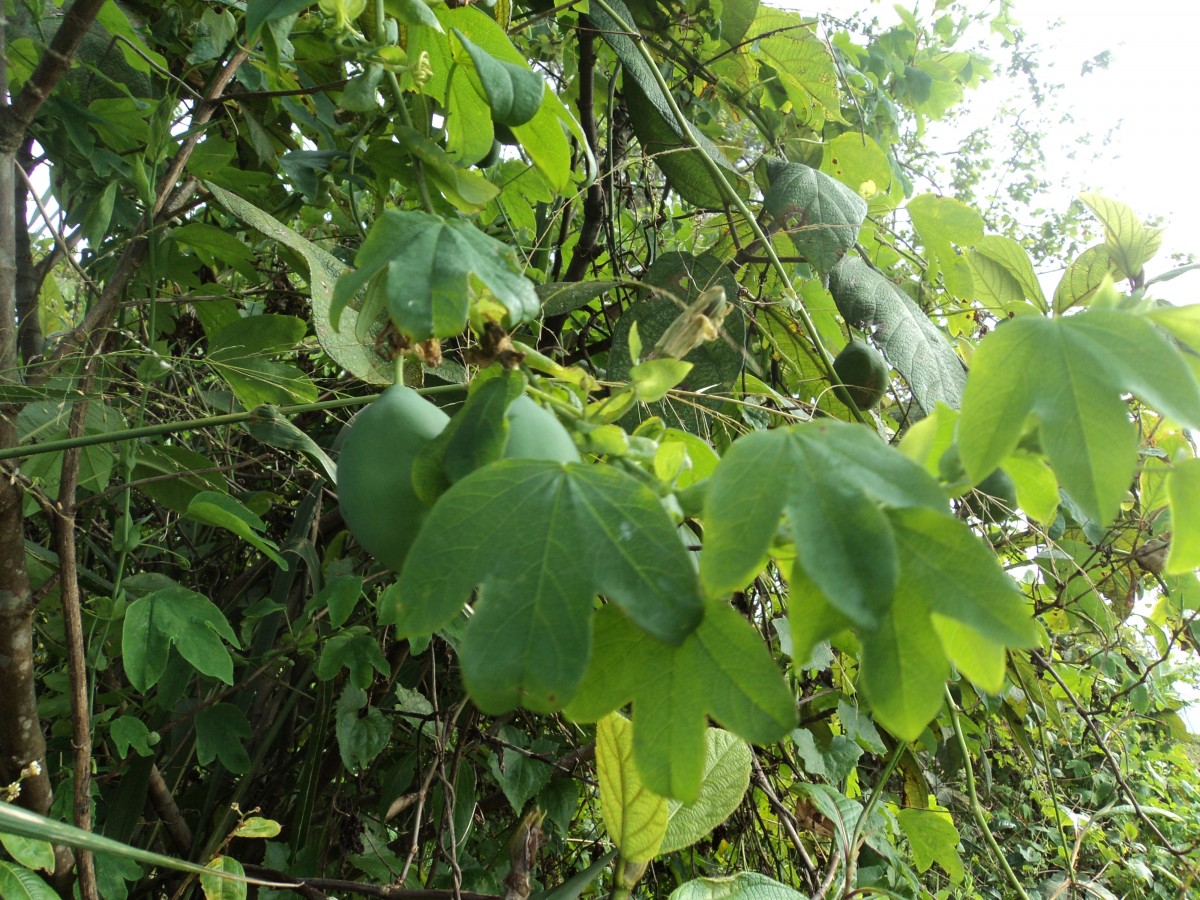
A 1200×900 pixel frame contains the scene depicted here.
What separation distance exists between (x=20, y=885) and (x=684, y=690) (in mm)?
559

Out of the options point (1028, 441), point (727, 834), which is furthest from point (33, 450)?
point (727, 834)

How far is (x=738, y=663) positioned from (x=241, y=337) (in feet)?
2.52

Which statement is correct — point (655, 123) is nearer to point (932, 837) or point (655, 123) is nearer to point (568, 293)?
point (568, 293)

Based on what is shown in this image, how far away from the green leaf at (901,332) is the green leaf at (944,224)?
0.24 m

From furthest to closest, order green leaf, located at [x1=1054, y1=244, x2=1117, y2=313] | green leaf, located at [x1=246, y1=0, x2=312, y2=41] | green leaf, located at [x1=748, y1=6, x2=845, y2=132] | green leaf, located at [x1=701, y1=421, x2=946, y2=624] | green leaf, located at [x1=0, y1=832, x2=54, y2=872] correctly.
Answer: green leaf, located at [x1=748, y1=6, x2=845, y2=132]
green leaf, located at [x1=1054, y1=244, x2=1117, y2=313]
green leaf, located at [x1=0, y1=832, x2=54, y2=872]
green leaf, located at [x1=246, y1=0, x2=312, y2=41]
green leaf, located at [x1=701, y1=421, x2=946, y2=624]

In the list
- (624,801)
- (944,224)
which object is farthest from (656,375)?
(944,224)

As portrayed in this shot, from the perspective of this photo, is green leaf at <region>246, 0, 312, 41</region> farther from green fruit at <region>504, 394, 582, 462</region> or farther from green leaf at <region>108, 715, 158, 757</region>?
green leaf at <region>108, 715, 158, 757</region>

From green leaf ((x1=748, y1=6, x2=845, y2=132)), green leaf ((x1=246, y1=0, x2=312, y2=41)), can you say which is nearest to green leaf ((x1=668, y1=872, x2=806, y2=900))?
green leaf ((x1=246, y1=0, x2=312, y2=41))

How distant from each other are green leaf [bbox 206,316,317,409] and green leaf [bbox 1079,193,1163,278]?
77 cm

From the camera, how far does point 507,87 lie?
1.87ft

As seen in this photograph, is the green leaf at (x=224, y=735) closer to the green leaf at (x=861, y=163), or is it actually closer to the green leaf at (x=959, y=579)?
the green leaf at (x=959, y=579)

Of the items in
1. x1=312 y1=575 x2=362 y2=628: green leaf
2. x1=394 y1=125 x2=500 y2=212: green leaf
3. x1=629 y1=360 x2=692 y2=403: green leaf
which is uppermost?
x1=394 y1=125 x2=500 y2=212: green leaf

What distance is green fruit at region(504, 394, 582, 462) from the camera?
390 millimetres

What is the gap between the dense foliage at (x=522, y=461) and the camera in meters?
0.34
